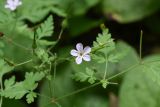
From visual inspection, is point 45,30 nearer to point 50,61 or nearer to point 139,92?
point 50,61

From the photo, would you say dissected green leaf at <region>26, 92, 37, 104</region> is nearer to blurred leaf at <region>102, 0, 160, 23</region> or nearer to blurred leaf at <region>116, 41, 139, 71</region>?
blurred leaf at <region>116, 41, 139, 71</region>

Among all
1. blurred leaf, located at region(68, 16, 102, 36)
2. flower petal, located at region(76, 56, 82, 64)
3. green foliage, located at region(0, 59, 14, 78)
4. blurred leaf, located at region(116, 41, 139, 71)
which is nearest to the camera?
flower petal, located at region(76, 56, 82, 64)

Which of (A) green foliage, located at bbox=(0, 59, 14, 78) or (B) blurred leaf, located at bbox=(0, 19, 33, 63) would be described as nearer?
(A) green foliage, located at bbox=(0, 59, 14, 78)

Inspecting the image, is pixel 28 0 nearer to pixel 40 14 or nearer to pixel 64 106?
pixel 40 14

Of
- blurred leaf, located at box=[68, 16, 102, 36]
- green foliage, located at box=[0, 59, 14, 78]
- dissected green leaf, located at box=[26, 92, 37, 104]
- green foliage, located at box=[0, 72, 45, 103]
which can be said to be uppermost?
blurred leaf, located at box=[68, 16, 102, 36]

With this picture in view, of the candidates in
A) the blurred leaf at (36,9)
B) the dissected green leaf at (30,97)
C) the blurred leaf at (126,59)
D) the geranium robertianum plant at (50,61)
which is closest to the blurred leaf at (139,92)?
the geranium robertianum plant at (50,61)

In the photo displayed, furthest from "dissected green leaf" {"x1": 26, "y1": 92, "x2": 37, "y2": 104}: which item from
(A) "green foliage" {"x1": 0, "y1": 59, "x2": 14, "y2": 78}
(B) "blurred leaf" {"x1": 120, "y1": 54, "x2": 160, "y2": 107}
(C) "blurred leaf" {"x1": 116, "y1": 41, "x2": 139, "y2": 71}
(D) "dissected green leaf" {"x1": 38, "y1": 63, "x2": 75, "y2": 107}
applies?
(C) "blurred leaf" {"x1": 116, "y1": 41, "x2": 139, "y2": 71}

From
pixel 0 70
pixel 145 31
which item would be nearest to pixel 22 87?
pixel 0 70

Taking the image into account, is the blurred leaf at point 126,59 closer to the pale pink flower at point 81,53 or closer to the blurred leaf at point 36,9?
the blurred leaf at point 36,9
